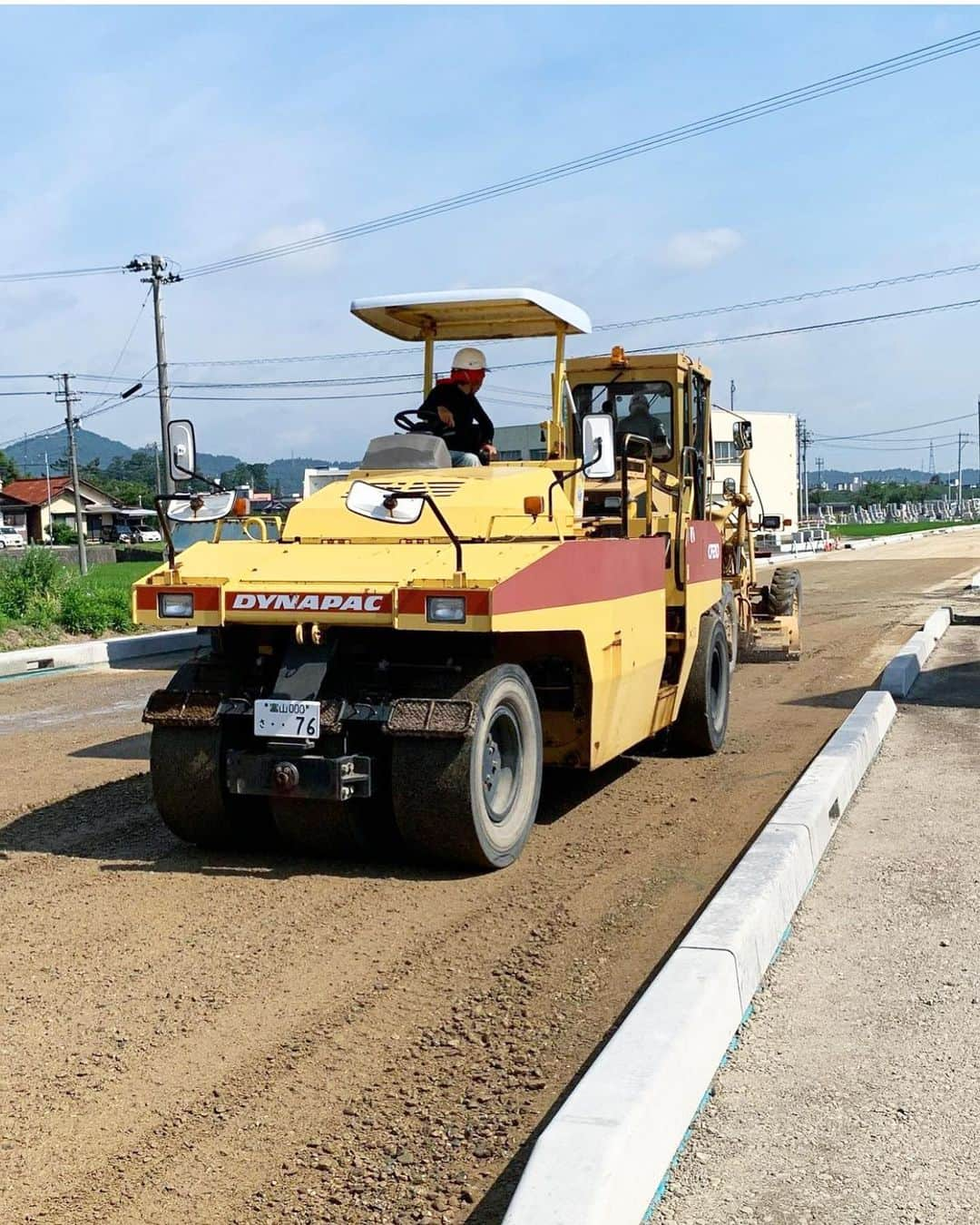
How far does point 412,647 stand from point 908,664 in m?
6.66

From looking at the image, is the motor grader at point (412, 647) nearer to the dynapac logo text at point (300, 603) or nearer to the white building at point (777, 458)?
the dynapac logo text at point (300, 603)

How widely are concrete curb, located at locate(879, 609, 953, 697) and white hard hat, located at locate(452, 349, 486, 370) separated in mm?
4649

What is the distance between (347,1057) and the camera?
166 inches

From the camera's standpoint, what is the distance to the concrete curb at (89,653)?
14812 millimetres

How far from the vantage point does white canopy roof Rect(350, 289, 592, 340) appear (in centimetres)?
734

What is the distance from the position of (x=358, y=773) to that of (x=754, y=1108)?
2.60 metres

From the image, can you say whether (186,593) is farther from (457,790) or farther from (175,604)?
(457,790)

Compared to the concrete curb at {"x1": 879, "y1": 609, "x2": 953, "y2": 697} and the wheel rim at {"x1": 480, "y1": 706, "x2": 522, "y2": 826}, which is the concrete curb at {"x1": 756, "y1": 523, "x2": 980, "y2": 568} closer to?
the concrete curb at {"x1": 879, "y1": 609, "x2": 953, "y2": 697}

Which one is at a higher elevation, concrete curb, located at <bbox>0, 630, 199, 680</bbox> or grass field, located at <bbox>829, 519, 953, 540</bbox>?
grass field, located at <bbox>829, 519, 953, 540</bbox>

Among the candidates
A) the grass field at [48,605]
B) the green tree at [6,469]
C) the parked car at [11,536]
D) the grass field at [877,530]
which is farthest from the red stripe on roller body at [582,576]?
the green tree at [6,469]

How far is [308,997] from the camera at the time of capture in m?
4.71

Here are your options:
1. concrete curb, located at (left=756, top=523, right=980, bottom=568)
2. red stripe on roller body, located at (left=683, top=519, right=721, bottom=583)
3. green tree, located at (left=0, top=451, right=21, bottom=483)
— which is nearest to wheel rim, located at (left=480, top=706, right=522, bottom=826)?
red stripe on roller body, located at (left=683, top=519, right=721, bottom=583)

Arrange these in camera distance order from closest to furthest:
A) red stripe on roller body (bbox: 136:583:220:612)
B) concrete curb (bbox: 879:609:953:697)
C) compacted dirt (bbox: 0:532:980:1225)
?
compacted dirt (bbox: 0:532:980:1225), red stripe on roller body (bbox: 136:583:220:612), concrete curb (bbox: 879:609:953:697)

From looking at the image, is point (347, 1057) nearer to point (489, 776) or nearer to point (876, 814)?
point (489, 776)
